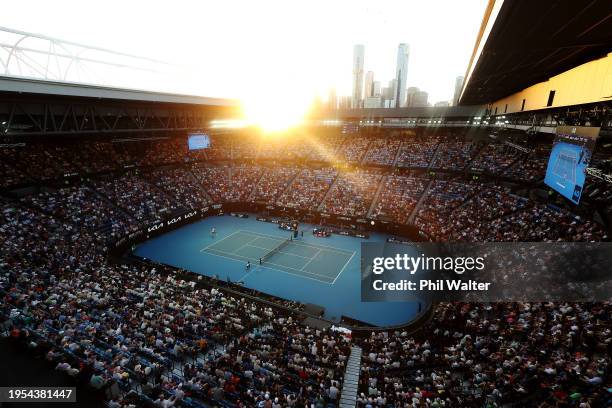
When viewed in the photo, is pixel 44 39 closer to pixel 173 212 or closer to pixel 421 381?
pixel 173 212

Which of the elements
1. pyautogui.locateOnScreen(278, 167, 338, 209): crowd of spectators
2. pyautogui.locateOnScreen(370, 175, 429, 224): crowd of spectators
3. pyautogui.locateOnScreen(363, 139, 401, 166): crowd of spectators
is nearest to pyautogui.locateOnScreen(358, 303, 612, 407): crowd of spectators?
pyautogui.locateOnScreen(370, 175, 429, 224): crowd of spectators

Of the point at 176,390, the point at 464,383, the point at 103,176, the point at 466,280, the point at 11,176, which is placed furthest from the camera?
the point at 103,176

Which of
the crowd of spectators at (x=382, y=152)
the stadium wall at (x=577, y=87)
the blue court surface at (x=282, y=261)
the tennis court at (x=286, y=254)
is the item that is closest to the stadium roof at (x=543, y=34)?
the stadium wall at (x=577, y=87)

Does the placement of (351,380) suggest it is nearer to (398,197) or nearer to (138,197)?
(398,197)

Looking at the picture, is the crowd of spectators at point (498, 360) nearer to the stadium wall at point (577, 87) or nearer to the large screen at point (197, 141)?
the stadium wall at point (577, 87)

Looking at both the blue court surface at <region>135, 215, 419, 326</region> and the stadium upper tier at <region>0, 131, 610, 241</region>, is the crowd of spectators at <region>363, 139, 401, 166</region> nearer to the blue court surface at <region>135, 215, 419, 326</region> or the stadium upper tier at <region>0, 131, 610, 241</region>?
the stadium upper tier at <region>0, 131, 610, 241</region>

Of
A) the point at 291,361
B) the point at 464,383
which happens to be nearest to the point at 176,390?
the point at 291,361

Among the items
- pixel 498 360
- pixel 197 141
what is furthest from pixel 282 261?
pixel 197 141
